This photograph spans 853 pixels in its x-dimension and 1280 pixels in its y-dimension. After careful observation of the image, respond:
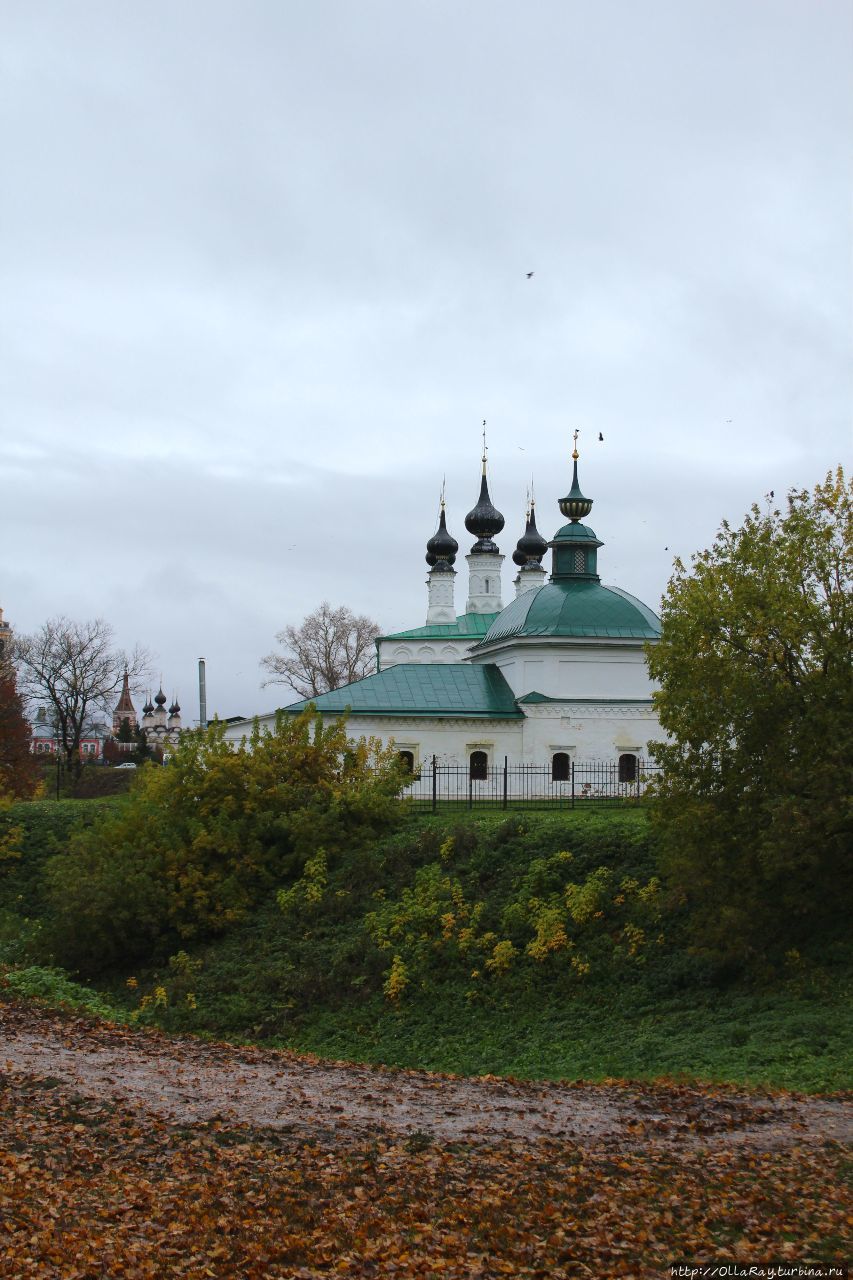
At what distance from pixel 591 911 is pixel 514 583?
50798mm

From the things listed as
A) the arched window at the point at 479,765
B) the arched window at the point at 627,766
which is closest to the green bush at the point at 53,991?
the arched window at the point at 479,765

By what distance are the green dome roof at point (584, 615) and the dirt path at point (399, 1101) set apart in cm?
2364

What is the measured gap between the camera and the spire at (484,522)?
65.2 meters

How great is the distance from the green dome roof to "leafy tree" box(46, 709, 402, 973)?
37.6 ft

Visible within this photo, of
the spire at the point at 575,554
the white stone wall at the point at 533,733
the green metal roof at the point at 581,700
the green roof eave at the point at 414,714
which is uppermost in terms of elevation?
the spire at the point at 575,554

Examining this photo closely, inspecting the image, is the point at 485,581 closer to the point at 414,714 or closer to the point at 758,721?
the point at 414,714

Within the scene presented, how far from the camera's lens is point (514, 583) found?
6906 centimetres

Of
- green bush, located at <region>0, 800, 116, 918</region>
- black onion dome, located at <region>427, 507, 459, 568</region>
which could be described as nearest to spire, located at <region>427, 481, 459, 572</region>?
black onion dome, located at <region>427, 507, 459, 568</region>

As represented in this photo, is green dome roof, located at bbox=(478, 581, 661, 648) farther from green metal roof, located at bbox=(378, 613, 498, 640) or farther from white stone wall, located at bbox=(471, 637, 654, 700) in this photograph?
green metal roof, located at bbox=(378, 613, 498, 640)

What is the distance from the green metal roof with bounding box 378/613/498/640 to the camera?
63.1 m

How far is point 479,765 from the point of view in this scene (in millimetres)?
35625

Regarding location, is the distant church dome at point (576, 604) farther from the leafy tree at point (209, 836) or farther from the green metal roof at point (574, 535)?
the leafy tree at point (209, 836)

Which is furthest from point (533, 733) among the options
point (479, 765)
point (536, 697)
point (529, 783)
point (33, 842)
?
point (33, 842)

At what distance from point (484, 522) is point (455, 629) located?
5.72 metres
